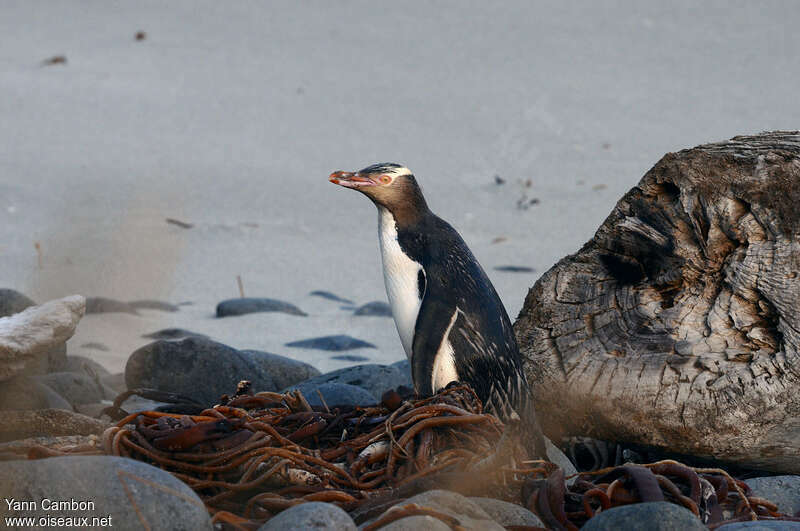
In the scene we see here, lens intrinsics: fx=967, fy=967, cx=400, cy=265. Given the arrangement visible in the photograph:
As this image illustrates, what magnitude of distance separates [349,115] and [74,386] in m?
8.07

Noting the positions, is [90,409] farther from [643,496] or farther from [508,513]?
[643,496]

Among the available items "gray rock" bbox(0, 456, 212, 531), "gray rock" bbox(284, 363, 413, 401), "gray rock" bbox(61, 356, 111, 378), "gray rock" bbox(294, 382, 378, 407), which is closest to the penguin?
"gray rock" bbox(294, 382, 378, 407)

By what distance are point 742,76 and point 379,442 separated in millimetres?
12056

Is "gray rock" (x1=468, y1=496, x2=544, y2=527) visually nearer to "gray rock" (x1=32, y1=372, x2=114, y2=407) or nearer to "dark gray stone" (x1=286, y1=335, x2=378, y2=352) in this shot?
"gray rock" (x1=32, y1=372, x2=114, y2=407)

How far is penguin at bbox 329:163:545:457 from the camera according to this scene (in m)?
3.47

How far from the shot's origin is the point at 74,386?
4234mm

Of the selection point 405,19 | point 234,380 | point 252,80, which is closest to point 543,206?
point 252,80

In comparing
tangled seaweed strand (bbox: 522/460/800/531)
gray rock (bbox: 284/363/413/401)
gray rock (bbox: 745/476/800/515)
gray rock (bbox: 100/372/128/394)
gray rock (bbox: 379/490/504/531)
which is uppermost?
gray rock (bbox: 379/490/504/531)

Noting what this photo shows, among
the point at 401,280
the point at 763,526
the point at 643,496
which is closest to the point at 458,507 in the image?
the point at 643,496

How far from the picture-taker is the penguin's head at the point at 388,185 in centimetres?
362

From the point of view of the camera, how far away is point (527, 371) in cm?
382

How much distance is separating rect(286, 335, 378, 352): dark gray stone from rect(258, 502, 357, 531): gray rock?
4.02 metres

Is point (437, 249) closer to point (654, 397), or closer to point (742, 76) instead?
point (654, 397)

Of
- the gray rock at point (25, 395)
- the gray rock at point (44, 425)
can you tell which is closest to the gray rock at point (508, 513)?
the gray rock at point (44, 425)
